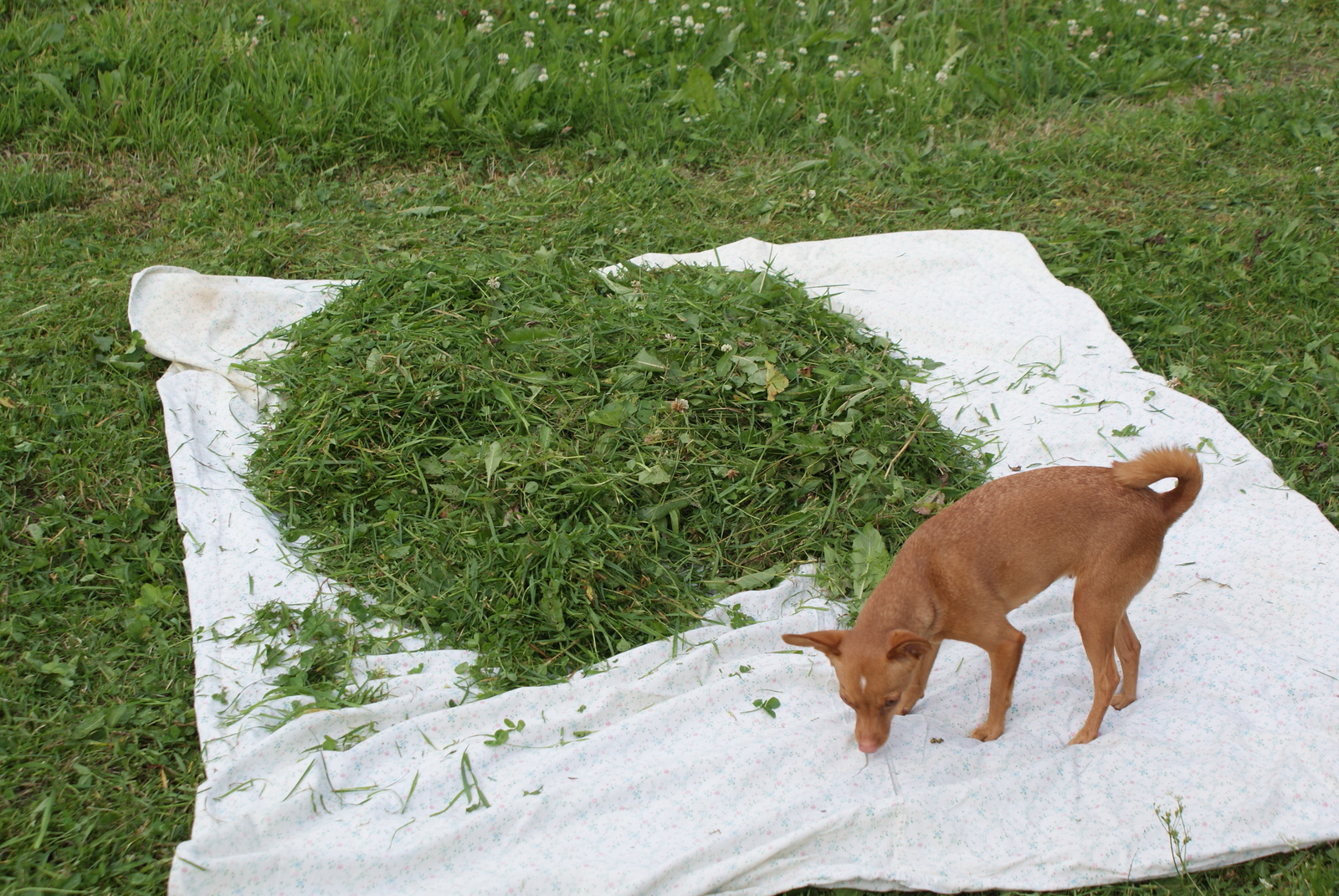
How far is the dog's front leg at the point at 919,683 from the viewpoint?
333cm

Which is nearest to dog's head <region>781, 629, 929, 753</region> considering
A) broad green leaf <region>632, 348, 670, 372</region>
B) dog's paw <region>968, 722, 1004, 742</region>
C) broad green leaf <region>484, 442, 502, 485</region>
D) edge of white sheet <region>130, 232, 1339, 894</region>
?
edge of white sheet <region>130, 232, 1339, 894</region>

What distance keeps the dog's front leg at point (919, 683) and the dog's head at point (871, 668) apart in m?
0.16

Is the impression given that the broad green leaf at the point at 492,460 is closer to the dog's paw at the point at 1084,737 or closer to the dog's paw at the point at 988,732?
the dog's paw at the point at 988,732

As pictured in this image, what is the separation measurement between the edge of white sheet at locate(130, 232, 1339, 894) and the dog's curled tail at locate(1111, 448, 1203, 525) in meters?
0.76

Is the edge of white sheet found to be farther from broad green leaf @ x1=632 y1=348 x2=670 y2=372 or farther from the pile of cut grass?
broad green leaf @ x1=632 y1=348 x2=670 y2=372

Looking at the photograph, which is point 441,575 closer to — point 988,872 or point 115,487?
point 115,487

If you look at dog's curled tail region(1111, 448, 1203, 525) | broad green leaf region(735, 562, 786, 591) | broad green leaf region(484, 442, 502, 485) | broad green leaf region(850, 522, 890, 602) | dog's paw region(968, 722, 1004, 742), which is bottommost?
dog's paw region(968, 722, 1004, 742)

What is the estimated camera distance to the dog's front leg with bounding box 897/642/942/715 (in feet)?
10.9

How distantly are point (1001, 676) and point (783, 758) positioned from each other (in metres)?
0.78

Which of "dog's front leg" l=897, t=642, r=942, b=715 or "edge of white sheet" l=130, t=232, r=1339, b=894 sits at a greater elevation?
"dog's front leg" l=897, t=642, r=942, b=715

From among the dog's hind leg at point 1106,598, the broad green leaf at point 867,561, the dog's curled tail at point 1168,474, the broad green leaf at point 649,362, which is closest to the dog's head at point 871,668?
the dog's hind leg at point 1106,598

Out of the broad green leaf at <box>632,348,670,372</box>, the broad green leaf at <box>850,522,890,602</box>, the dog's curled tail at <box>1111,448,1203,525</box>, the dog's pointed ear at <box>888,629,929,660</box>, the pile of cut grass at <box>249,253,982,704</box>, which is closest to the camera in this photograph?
the dog's pointed ear at <box>888,629,929,660</box>

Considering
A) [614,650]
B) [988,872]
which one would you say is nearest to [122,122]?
[614,650]

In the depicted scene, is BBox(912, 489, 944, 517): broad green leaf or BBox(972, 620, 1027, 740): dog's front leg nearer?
BBox(972, 620, 1027, 740): dog's front leg
